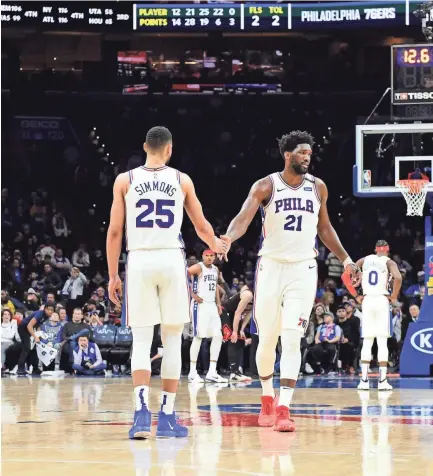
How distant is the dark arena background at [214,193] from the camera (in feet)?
23.0

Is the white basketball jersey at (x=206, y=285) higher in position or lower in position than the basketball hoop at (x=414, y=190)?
lower

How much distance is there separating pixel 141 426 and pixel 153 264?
43.1 inches

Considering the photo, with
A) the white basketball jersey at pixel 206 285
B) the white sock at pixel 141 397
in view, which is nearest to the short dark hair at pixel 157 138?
the white sock at pixel 141 397

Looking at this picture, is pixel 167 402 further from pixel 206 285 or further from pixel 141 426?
pixel 206 285

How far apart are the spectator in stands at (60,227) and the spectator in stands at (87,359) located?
1112cm

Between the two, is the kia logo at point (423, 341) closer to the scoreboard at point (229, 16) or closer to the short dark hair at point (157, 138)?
the scoreboard at point (229, 16)

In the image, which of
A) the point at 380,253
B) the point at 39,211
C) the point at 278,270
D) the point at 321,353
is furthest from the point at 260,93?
the point at 278,270

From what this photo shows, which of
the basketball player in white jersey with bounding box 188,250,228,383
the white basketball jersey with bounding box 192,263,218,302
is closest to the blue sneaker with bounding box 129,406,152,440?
the basketball player in white jersey with bounding box 188,250,228,383

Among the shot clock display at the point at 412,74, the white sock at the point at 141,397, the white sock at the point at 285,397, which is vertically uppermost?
the shot clock display at the point at 412,74

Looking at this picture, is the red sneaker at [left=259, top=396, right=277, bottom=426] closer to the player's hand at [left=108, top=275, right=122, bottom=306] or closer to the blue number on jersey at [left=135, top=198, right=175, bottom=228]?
the player's hand at [left=108, top=275, right=122, bottom=306]

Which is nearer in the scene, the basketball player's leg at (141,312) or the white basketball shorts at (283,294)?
the basketball player's leg at (141,312)

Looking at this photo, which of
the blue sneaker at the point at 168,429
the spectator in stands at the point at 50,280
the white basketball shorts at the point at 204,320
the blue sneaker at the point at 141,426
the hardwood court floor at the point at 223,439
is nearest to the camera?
the hardwood court floor at the point at 223,439

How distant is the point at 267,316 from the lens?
8367 millimetres

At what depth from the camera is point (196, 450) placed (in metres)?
6.34
